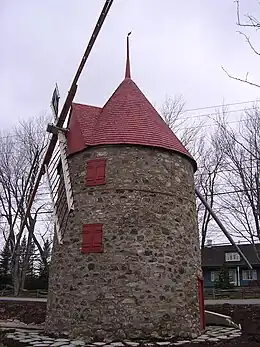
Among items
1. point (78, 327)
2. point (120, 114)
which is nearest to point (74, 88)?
point (120, 114)

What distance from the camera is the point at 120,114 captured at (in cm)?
1280

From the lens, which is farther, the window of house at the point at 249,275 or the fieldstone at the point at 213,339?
the window of house at the point at 249,275

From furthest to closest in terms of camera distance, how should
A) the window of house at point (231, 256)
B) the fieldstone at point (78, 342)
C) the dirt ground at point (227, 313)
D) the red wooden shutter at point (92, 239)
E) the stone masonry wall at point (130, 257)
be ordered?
the window of house at point (231, 256), the red wooden shutter at point (92, 239), the stone masonry wall at point (130, 257), the fieldstone at point (78, 342), the dirt ground at point (227, 313)

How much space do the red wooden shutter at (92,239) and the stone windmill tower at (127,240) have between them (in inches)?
1.0

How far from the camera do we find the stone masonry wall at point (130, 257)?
1061cm

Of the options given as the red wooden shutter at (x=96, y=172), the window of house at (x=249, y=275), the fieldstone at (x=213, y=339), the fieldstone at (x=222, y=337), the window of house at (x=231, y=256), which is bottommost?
the fieldstone at (x=213, y=339)

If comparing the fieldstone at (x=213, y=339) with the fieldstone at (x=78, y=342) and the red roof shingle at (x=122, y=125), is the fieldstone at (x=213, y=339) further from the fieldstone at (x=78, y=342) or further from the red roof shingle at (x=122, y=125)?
the red roof shingle at (x=122, y=125)

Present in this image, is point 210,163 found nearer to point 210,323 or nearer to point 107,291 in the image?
point 210,323

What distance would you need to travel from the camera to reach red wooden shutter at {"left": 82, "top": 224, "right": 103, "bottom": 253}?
11.1 meters

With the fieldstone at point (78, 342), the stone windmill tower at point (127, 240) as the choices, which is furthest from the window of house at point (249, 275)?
the fieldstone at point (78, 342)

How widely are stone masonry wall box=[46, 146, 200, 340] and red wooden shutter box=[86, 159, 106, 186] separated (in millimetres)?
129

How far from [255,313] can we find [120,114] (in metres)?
7.78

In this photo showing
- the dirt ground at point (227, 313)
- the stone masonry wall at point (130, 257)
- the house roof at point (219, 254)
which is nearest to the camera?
the dirt ground at point (227, 313)

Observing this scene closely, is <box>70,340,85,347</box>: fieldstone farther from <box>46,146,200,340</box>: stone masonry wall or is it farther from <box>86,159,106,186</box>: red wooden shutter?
<box>86,159,106,186</box>: red wooden shutter
